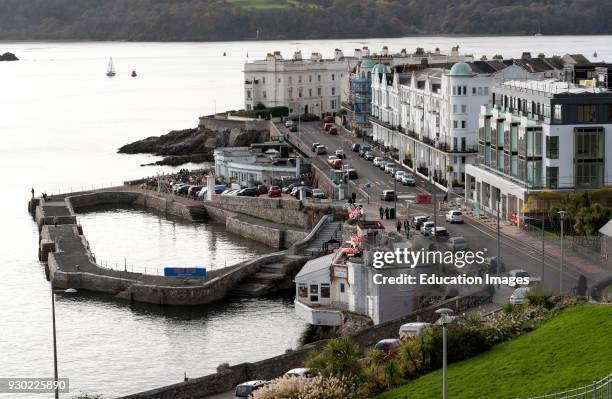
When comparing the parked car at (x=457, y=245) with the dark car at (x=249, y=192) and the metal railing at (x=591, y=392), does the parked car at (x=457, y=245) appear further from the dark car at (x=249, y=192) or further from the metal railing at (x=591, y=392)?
the dark car at (x=249, y=192)

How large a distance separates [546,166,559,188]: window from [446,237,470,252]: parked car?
8.98 m

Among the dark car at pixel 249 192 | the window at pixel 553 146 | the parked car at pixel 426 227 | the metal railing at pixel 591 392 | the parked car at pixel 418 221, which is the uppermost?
the window at pixel 553 146

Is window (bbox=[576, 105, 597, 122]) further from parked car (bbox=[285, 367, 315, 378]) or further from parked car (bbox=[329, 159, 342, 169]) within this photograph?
parked car (bbox=[285, 367, 315, 378])

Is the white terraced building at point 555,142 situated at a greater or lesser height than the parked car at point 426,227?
greater

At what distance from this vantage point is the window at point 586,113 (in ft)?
160

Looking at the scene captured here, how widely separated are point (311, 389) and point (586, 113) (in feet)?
Result: 87.9

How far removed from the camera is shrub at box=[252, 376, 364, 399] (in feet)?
81.5

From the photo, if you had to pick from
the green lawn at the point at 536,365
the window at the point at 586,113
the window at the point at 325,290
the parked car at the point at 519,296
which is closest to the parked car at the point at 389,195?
the window at the point at 586,113

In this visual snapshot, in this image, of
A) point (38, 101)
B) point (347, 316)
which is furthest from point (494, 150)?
point (38, 101)

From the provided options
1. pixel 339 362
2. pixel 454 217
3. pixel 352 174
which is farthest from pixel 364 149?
pixel 339 362

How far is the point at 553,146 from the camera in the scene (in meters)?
49.0

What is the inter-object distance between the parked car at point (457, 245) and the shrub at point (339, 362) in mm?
12039

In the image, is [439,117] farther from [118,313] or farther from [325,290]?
[325,290]

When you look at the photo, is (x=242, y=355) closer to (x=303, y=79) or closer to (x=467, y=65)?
(x=467, y=65)
